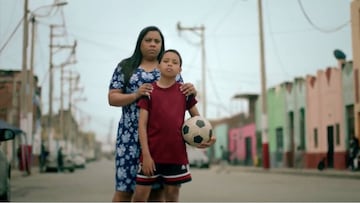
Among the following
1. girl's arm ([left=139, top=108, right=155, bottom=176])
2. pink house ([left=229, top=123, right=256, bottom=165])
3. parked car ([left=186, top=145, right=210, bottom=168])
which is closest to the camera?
girl's arm ([left=139, top=108, right=155, bottom=176])

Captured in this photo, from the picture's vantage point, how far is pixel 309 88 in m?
37.4

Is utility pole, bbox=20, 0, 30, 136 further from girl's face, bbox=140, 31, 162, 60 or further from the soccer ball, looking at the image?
the soccer ball

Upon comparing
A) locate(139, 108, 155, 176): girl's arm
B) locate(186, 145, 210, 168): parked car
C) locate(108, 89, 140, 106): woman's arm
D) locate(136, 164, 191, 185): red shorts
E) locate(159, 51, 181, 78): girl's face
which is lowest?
locate(186, 145, 210, 168): parked car

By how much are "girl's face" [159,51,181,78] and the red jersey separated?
0.35 ft

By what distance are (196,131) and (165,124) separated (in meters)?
0.21

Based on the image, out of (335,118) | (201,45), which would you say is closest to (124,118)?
(335,118)

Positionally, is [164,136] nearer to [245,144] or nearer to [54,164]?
[54,164]

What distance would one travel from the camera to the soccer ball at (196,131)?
174 inches

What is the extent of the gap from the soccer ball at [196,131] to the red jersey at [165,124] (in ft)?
0.12

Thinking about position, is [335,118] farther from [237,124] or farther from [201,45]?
[237,124]

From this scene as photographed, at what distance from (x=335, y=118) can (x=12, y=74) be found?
80.2ft

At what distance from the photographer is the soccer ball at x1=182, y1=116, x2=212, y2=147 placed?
Result: 4.43 meters

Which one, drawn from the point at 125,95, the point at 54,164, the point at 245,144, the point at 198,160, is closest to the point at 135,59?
the point at 125,95

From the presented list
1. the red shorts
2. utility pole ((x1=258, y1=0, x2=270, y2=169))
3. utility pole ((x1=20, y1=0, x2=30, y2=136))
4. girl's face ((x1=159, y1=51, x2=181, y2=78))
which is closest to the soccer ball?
the red shorts
